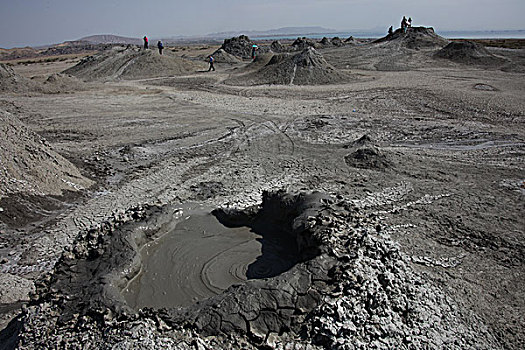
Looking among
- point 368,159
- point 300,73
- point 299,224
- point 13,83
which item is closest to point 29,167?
point 299,224

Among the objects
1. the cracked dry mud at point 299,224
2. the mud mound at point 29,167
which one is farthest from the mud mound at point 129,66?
the mud mound at point 29,167

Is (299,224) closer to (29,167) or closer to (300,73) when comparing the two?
(29,167)

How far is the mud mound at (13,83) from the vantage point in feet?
60.0

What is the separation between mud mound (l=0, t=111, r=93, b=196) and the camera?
685 cm

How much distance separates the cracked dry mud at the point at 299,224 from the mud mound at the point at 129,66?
44.0 feet

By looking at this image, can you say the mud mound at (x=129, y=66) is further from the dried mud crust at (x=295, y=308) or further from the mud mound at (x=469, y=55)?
the dried mud crust at (x=295, y=308)

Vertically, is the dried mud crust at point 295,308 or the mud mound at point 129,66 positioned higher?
the mud mound at point 129,66

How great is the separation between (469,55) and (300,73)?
15813mm

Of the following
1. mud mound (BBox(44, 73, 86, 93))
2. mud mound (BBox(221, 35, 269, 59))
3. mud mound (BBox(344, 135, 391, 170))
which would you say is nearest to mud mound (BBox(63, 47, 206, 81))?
mud mound (BBox(44, 73, 86, 93))

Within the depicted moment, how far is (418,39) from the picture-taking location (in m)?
34.0

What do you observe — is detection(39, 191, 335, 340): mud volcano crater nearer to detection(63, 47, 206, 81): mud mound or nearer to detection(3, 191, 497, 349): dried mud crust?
detection(3, 191, 497, 349): dried mud crust

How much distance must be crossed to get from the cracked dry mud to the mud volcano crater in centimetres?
2

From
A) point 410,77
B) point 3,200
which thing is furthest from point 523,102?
point 3,200

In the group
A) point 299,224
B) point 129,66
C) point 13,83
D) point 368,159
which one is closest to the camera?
point 299,224
